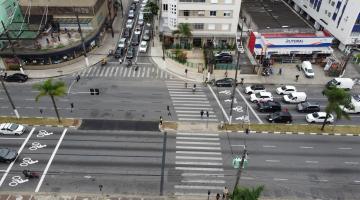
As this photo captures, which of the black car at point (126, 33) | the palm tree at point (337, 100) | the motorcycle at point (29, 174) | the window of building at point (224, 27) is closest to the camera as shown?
the motorcycle at point (29, 174)

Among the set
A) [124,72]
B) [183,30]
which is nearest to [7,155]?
[124,72]

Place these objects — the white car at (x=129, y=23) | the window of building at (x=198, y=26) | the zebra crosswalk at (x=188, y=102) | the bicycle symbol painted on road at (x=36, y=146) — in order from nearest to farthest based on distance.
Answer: the bicycle symbol painted on road at (x=36, y=146) < the zebra crosswalk at (x=188, y=102) < the window of building at (x=198, y=26) < the white car at (x=129, y=23)

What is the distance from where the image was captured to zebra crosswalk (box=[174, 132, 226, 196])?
4494 cm

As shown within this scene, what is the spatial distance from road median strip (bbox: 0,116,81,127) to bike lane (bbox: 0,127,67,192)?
4.10 ft

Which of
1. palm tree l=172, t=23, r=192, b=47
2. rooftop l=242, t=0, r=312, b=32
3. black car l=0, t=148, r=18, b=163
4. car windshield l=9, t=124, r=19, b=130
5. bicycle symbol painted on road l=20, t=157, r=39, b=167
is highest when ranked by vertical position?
palm tree l=172, t=23, r=192, b=47

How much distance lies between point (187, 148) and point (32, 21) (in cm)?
5379

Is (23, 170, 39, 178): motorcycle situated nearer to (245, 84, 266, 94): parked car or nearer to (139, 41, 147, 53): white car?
(245, 84, 266, 94): parked car

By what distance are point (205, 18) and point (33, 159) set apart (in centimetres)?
5030

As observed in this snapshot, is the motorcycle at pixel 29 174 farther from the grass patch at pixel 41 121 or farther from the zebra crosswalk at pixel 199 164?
the zebra crosswalk at pixel 199 164

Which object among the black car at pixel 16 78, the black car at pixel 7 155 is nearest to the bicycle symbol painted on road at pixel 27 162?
the black car at pixel 7 155

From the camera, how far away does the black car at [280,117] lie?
185 ft

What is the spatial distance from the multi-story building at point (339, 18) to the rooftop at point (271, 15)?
419 cm

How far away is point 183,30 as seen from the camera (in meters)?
76.4

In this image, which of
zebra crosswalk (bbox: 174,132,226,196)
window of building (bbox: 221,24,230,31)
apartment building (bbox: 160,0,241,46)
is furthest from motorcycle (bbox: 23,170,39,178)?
window of building (bbox: 221,24,230,31)
